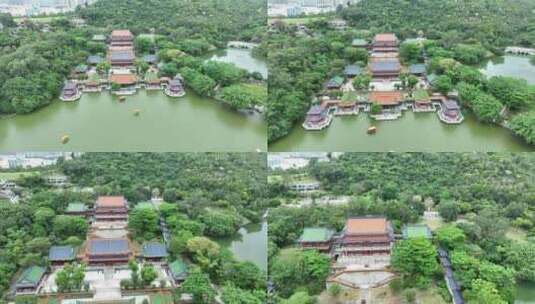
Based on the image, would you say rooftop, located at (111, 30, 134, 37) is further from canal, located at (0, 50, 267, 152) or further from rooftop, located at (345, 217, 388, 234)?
rooftop, located at (345, 217, 388, 234)

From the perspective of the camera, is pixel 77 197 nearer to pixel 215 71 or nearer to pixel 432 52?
pixel 215 71

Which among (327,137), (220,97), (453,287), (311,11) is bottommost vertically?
(453,287)

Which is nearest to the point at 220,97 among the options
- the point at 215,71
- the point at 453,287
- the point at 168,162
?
the point at 215,71

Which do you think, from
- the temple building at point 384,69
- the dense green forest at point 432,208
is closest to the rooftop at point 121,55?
the dense green forest at point 432,208

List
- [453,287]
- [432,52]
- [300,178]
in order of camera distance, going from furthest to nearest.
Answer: [432,52] < [300,178] < [453,287]

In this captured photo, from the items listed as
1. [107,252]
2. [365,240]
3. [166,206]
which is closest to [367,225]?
[365,240]

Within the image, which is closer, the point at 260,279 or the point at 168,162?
the point at 260,279

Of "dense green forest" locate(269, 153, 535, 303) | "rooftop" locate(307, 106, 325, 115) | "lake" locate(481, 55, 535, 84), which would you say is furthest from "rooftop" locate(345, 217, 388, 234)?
"lake" locate(481, 55, 535, 84)
